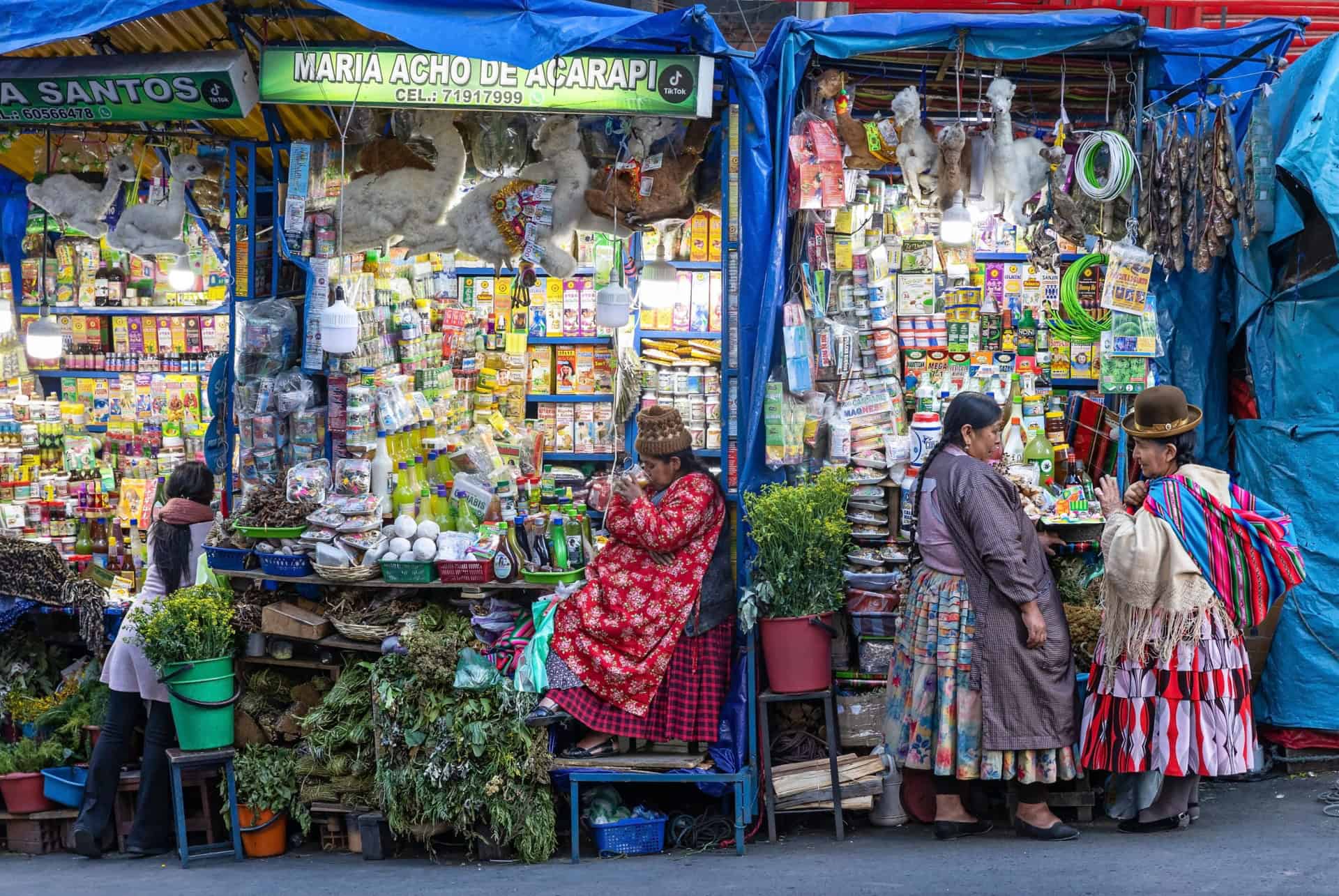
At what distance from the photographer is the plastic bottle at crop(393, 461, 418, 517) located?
19.0 ft

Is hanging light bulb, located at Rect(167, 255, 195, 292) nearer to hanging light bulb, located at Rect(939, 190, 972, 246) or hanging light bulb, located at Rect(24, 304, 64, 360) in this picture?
hanging light bulb, located at Rect(24, 304, 64, 360)

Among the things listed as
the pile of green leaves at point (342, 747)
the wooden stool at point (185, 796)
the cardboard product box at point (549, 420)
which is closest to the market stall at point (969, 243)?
the pile of green leaves at point (342, 747)

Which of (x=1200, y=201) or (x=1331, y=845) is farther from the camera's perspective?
(x=1200, y=201)

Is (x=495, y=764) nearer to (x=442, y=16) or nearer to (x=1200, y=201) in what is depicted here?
(x=442, y=16)

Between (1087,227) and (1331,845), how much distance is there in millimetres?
2625

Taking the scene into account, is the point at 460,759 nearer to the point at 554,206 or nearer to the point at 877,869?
the point at 877,869

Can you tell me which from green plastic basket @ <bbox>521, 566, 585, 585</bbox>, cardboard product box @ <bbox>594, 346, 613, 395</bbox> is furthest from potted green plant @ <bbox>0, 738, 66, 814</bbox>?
cardboard product box @ <bbox>594, 346, 613, 395</bbox>

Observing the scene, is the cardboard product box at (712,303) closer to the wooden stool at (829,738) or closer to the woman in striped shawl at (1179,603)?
the wooden stool at (829,738)

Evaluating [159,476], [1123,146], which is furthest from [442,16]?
[159,476]

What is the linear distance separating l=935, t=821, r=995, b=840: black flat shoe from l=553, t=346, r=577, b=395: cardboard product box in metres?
3.83

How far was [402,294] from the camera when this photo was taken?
6492 mm

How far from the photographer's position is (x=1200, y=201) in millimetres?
5484

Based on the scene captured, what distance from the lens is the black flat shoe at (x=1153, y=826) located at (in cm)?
505

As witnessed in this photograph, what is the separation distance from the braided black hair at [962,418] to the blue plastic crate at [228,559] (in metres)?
2.78
